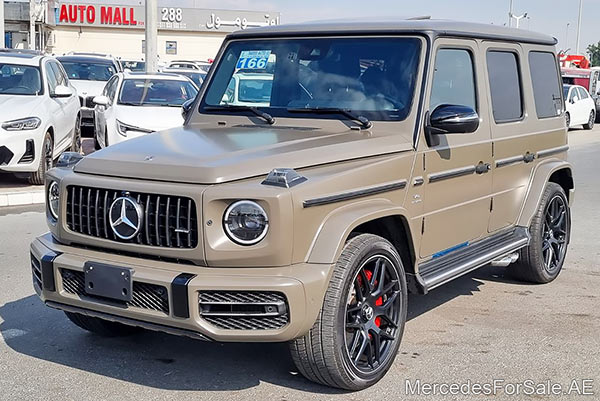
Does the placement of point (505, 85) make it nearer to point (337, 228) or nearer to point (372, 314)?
point (372, 314)

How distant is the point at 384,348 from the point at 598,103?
2752 centimetres

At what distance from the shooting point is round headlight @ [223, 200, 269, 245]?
3.93 meters

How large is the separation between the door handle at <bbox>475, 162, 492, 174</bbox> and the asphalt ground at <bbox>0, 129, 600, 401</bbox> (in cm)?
104

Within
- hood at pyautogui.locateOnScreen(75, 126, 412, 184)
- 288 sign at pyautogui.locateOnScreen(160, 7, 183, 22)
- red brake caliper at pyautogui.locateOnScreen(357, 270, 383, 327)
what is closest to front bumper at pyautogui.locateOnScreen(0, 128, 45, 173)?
hood at pyautogui.locateOnScreen(75, 126, 412, 184)

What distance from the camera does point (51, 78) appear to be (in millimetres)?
12086

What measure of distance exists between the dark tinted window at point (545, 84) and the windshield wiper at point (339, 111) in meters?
2.13

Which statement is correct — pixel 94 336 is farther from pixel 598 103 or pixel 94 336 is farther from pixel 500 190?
pixel 598 103

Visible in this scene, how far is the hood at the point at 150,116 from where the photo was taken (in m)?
12.7

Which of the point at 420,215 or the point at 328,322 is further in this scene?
the point at 420,215

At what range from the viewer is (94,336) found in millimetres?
5277

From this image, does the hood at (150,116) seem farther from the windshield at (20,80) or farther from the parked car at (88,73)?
the parked car at (88,73)

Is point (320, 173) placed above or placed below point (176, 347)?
above

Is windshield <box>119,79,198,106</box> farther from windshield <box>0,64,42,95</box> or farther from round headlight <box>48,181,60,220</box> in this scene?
round headlight <box>48,181,60,220</box>

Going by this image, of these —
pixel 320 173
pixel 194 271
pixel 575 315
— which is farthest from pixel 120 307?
pixel 575 315
